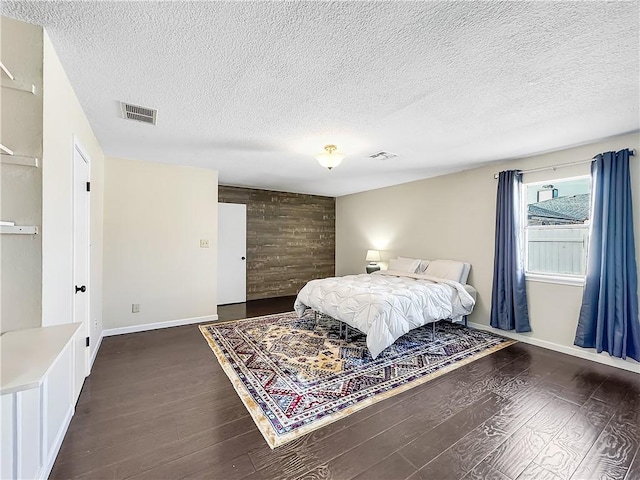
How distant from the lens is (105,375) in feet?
8.65

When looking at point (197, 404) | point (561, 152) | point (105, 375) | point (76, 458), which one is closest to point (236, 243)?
point (105, 375)

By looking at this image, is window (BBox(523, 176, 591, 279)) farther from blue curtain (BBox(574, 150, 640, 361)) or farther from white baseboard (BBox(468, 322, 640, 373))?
white baseboard (BBox(468, 322, 640, 373))

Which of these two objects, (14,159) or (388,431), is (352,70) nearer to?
(14,159)

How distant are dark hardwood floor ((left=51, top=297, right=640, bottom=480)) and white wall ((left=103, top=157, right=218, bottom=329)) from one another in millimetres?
1259

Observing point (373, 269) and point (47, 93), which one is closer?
point (47, 93)

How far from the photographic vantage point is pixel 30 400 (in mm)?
1354

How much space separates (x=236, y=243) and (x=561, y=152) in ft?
17.7

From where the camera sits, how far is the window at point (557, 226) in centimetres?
325

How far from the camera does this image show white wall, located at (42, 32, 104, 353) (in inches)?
58.6

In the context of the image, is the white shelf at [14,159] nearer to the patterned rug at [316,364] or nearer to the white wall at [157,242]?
the patterned rug at [316,364]

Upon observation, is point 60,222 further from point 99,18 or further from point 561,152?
point 561,152

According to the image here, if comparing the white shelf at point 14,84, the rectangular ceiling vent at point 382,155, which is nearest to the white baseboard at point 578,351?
the rectangular ceiling vent at point 382,155

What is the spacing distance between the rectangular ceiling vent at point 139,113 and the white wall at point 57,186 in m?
0.31

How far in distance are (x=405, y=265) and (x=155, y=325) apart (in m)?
4.07
